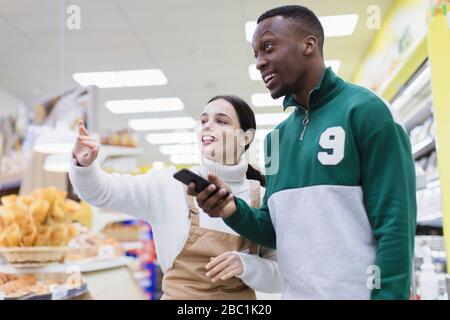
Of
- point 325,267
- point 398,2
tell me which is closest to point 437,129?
point 398,2

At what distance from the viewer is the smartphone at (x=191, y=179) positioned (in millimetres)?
668

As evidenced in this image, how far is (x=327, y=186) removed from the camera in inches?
28.9

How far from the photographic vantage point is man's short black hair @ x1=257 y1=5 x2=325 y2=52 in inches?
31.5

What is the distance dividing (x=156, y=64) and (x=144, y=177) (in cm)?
215

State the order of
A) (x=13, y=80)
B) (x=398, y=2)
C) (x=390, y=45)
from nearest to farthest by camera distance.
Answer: (x=398, y=2), (x=390, y=45), (x=13, y=80)

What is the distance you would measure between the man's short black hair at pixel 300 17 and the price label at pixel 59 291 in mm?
1297

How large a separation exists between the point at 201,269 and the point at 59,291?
0.94 meters

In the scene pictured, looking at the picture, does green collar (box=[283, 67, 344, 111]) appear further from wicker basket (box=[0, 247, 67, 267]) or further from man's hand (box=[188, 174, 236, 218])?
wicker basket (box=[0, 247, 67, 267])

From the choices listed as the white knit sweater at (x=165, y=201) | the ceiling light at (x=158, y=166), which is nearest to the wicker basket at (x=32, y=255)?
the ceiling light at (x=158, y=166)

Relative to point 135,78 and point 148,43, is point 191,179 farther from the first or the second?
point 135,78

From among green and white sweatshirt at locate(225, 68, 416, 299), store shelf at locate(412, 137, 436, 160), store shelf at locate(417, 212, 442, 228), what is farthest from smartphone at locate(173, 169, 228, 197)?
store shelf at locate(412, 137, 436, 160)

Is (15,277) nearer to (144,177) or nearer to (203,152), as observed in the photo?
(144,177)

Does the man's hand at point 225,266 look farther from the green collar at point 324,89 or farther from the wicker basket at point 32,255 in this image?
the wicker basket at point 32,255

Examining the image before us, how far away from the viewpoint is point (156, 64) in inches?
119
